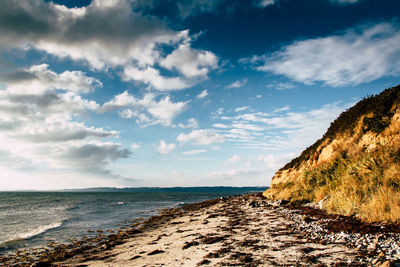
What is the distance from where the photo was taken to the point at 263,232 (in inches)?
350

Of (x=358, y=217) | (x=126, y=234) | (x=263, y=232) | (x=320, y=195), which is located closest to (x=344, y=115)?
(x=320, y=195)

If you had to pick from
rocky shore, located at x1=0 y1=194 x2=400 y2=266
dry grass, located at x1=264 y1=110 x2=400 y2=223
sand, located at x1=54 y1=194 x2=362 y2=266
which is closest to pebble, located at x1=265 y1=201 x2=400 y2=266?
rocky shore, located at x1=0 y1=194 x2=400 y2=266

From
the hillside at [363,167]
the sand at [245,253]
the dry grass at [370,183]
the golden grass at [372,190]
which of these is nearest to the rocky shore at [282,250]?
the sand at [245,253]

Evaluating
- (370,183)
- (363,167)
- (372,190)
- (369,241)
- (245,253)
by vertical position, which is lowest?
(245,253)

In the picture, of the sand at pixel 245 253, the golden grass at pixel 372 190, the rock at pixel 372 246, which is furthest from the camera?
the golden grass at pixel 372 190

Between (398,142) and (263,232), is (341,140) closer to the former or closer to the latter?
(398,142)

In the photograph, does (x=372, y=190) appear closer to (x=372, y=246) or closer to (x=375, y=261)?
(x=372, y=246)

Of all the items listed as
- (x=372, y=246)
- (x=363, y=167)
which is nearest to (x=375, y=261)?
(x=372, y=246)

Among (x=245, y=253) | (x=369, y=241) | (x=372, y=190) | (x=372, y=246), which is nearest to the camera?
(x=372, y=246)

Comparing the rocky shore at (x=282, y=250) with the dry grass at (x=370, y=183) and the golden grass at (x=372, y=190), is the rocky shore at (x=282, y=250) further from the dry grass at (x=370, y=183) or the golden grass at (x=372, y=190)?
the dry grass at (x=370, y=183)

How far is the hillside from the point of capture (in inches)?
313

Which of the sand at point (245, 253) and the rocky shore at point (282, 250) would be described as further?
the sand at point (245, 253)

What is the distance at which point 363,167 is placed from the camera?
34.7 feet

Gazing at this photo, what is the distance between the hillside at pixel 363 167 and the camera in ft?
26.1
